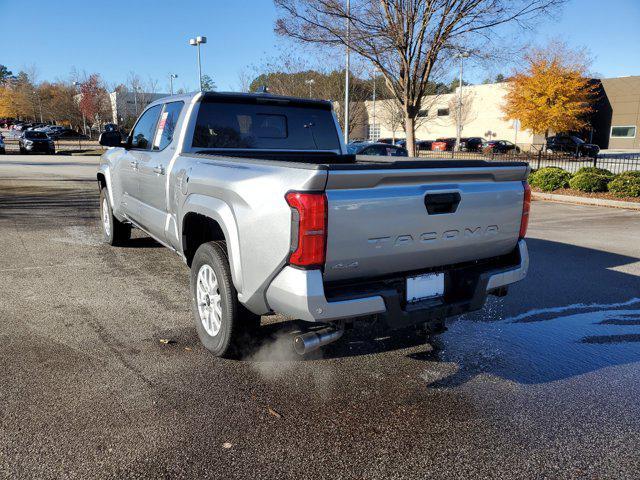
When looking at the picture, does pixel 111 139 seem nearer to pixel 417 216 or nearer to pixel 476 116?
pixel 417 216

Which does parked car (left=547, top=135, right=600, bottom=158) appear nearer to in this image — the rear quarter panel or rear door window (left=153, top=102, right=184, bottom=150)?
rear door window (left=153, top=102, right=184, bottom=150)

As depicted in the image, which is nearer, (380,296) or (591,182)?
(380,296)

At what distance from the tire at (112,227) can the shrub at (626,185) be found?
12.6m

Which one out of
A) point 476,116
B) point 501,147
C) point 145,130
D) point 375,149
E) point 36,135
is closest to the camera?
point 145,130

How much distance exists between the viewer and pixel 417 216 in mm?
3098

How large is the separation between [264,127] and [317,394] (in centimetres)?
275

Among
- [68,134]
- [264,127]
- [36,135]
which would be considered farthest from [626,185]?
[68,134]

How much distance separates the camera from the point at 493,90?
5334 cm

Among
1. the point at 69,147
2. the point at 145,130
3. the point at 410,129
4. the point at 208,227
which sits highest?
the point at 410,129

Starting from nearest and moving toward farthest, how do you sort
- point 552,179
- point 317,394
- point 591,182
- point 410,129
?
point 317,394
point 591,182
point 552,179
point 410,129

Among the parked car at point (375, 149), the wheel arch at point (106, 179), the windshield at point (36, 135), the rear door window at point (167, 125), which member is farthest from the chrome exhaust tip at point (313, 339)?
the windshield at point (36, 135)

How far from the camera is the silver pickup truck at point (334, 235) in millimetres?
2844

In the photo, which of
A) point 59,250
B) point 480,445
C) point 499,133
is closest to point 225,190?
point 480,445

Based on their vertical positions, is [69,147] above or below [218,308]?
above
